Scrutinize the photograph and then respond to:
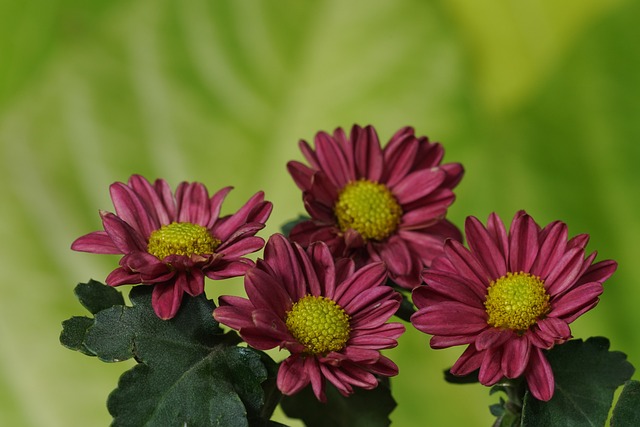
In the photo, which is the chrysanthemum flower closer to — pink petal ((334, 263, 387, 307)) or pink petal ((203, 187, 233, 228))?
pink petal ((334, 263, 387, 307))

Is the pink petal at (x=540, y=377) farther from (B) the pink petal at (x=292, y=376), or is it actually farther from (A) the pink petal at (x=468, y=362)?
(B) the pink petal at (x=292, y=376)

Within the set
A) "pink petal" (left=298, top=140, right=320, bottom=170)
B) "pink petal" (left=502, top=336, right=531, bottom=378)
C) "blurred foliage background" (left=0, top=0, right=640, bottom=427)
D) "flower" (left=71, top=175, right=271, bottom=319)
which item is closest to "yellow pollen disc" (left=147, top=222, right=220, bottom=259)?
"flower" (left=71, top=175, right=271, bottom=319)

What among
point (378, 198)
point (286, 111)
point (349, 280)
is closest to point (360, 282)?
point (349, 280)

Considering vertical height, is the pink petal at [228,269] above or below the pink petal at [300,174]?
below

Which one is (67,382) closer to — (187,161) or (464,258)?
(187,161)

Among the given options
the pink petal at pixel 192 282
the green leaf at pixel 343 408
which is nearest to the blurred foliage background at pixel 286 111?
the green leaf at pixel 343 408

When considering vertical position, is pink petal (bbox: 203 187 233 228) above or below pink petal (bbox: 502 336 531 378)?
above

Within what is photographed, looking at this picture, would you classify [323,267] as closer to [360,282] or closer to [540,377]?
[360,282]

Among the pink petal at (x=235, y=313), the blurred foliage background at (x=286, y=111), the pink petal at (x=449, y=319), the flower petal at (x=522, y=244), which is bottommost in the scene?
the pink petal at (x=235, y=313)
